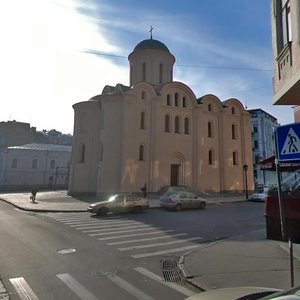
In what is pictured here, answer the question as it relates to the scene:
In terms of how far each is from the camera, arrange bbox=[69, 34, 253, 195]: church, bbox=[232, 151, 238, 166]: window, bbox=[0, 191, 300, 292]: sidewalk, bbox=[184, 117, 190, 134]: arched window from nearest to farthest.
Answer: bbox=[0, 191, 300, 292]: sidewalk → bbox=[69, 34, 253, 195]: church → bbox=[184, 117, 190, 134]: arched window → bbox=[232, 151, 238, 166]: window

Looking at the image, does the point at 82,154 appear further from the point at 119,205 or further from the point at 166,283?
the point at 166,283

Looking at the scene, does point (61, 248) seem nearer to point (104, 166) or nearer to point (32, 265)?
point (32, 265)

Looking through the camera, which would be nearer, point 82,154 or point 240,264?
point 240,264

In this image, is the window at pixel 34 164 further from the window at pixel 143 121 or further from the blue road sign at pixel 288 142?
the blue road sign at pixel 288 142

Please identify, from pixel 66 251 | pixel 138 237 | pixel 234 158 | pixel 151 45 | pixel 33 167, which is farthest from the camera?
pixel 33 167

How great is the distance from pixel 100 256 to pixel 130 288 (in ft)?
9.69

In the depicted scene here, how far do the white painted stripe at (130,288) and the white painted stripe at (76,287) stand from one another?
0.76 m

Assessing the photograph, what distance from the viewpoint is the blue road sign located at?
4.36 metres

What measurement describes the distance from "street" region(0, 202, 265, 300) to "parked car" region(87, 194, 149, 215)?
3.72 meters

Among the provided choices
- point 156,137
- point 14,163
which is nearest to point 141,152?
point 156,137

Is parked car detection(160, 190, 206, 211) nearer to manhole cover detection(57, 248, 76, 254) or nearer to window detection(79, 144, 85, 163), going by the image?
manhole cover detection(57, 248, 76, 254)

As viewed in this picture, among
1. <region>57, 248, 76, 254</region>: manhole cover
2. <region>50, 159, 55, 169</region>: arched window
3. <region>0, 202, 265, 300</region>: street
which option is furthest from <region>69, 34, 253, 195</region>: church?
<region>57, 248, 76, 254</region>: manhole cover

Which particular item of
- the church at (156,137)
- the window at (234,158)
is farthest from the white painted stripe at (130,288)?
the window at (234,158)

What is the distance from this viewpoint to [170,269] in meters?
8.17
